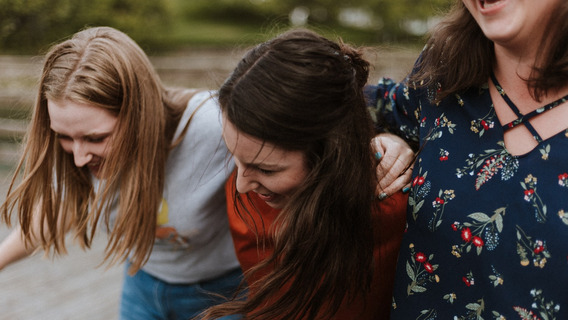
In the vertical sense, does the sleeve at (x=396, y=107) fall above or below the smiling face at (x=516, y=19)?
below

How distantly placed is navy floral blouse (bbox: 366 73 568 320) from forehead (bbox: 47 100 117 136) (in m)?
0.97

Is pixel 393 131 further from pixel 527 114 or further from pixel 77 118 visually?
pixel 77 118

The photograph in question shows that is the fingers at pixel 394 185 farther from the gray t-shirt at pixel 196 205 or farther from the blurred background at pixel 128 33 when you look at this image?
the gray t-shirt at pixel 196 205

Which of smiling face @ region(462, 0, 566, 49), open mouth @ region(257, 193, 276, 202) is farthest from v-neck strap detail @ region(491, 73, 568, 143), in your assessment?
open mouth @ region(257, 193, 276, 202)

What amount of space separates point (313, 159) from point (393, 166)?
0.24 meters

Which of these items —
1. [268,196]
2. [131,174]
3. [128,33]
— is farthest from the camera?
[128,33]

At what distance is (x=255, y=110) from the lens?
1396 millimetres

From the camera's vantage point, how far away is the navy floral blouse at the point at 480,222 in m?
1.19

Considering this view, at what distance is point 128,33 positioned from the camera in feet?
47.9

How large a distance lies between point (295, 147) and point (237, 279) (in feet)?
3.27

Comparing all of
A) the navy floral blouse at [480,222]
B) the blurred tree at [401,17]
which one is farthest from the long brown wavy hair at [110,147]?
the blurred tree at [401,17]

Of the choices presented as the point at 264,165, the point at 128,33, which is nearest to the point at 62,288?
the point at 264,165

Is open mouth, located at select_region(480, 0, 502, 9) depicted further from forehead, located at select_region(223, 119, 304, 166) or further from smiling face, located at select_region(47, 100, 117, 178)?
smiling face, located at select_region(47, 100, 117, 178)

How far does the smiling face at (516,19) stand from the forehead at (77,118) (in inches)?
47.0
